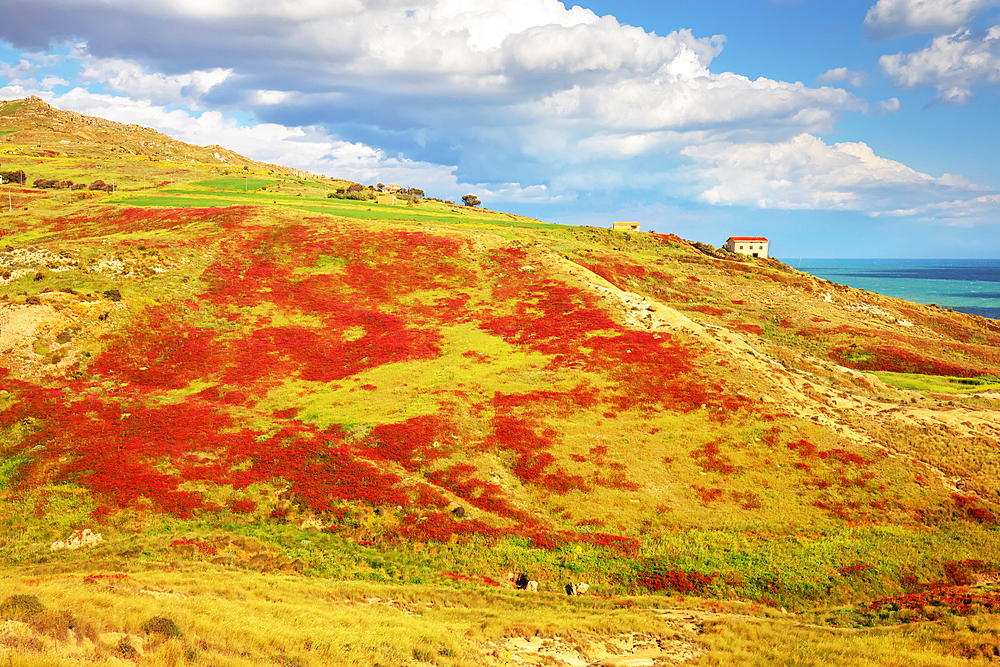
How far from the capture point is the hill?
2125cm

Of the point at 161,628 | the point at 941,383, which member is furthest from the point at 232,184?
the point at 941,383

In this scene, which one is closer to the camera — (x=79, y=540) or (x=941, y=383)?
(x=79, y=540)

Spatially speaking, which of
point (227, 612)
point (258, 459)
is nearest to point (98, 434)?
point (258, 459)

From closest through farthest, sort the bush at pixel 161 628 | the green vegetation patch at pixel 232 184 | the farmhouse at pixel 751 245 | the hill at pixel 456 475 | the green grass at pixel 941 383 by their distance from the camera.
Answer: the bush at pixel 161 628, the hill at pixel 456 475, the green grass at pixel 941 383, the green vegetation patch at pixel 232 184, the farmhouse at pixel 751 245

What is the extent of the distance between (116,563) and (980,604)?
43.2m

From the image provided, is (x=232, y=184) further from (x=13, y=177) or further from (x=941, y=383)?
(x=941, y=383)

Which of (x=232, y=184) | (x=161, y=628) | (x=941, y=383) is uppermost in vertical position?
(x=232, y=184)

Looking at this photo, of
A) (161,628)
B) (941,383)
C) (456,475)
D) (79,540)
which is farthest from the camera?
(941,383)

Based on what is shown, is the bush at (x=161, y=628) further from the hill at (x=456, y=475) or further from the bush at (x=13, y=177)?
the bush at (x=13, y=177)

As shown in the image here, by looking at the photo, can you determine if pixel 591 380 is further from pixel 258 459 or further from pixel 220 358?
pixel 220 358

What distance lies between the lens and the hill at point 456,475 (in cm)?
2125

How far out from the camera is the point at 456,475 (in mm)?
37469

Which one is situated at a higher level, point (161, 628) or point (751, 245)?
point (751, 245)

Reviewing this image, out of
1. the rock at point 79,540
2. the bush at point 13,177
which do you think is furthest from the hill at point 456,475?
the bush at point 13,177
